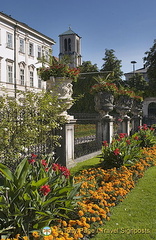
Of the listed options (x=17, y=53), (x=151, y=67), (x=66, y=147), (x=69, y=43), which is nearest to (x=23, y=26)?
(x=17, y=53)

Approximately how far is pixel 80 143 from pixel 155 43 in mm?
27527

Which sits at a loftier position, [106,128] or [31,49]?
[31,49]

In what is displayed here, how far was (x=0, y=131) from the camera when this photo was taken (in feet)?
14.6

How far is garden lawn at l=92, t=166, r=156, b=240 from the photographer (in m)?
3.25

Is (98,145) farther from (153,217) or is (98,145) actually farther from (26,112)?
(153,217)

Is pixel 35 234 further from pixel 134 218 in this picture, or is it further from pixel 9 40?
pixel 9 40

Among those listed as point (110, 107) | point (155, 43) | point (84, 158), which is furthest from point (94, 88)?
point (155, 43)

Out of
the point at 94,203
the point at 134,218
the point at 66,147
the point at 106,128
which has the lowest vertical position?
the point at 134,218

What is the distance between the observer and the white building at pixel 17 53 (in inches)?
1049

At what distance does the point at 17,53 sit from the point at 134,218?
1098 inches

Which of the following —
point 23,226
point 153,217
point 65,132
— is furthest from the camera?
point 65,132

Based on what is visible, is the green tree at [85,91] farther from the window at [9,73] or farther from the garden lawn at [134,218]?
the garden lawn at [134,218]

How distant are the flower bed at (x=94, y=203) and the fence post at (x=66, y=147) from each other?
2.55ft

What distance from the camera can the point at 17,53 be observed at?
28.7 meters
